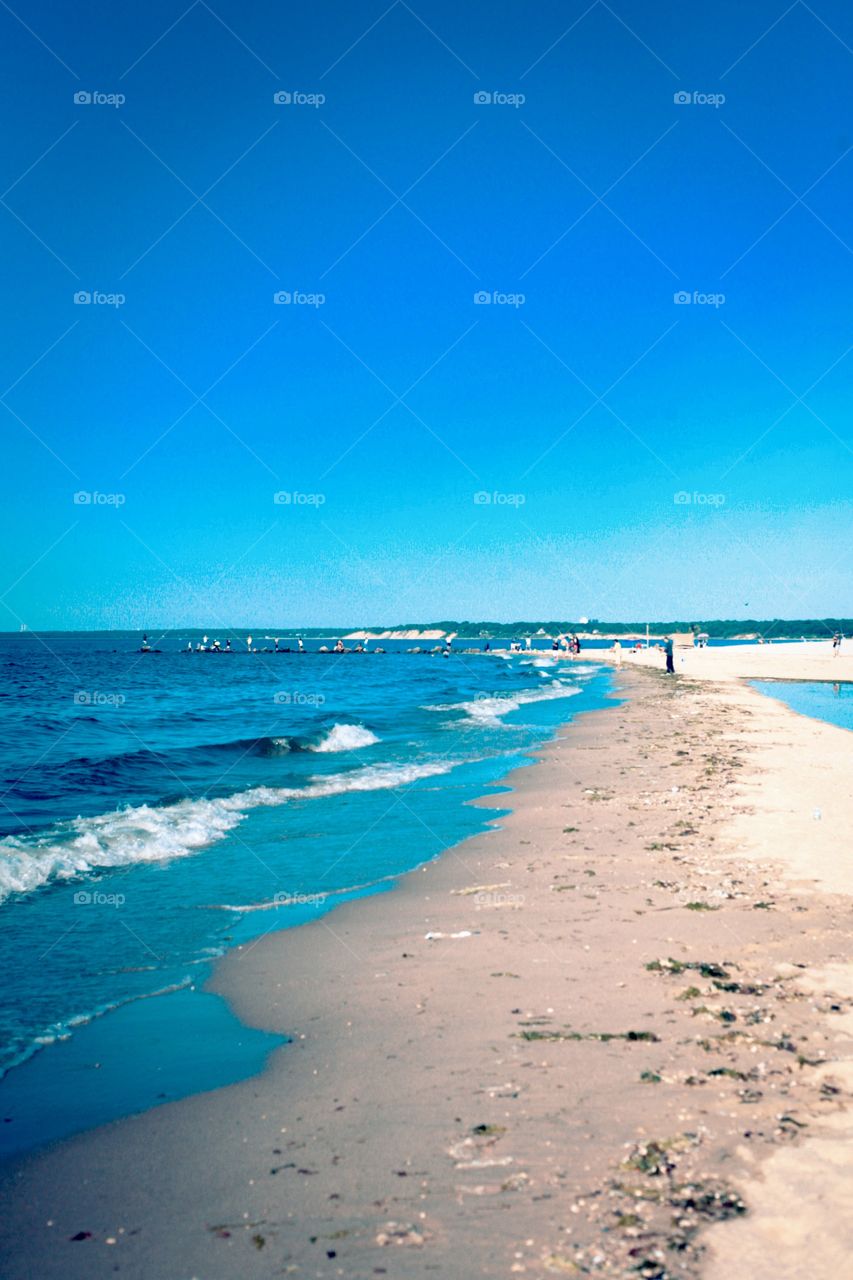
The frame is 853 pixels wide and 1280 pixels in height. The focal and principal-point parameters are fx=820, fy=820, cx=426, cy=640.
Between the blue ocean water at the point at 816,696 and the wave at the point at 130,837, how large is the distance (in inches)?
766

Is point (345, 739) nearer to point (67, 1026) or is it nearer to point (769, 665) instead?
point (67, 1026)

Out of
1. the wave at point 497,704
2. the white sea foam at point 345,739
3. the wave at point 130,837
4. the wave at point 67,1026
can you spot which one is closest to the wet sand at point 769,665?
the wave at point 497,704

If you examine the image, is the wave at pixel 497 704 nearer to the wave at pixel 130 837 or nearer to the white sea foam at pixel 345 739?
the white sea foam at pixel 345 739

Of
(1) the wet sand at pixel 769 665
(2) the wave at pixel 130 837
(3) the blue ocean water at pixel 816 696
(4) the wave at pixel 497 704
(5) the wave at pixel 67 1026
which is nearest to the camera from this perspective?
(5) the wave at pixel 67 1026

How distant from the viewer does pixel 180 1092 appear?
5.25 meters

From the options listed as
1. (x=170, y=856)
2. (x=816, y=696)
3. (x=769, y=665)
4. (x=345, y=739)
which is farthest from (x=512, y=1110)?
(x=769, y=665)

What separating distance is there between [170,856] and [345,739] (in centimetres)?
1325

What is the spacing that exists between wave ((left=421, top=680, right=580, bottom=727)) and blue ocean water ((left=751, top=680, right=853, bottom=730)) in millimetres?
11335

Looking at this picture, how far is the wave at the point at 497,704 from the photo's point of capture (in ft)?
107

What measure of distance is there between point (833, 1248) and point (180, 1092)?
3.75 metres

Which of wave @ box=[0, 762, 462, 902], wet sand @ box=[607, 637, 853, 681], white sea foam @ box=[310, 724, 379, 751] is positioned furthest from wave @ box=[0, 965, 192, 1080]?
wet sand @ box=[607, 637, 853, 681]

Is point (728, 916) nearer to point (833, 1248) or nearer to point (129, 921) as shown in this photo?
point (833, 1248)

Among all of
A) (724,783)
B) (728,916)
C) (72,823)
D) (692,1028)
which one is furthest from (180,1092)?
(724,783)

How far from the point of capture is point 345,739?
2495 centimetres
